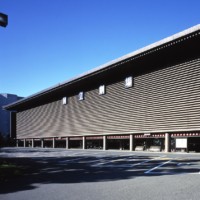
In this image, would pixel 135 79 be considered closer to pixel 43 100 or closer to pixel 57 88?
pixel 57 88

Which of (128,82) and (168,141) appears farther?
(128,82)

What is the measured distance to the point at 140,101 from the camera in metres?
27.3

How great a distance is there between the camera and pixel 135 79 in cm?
2836

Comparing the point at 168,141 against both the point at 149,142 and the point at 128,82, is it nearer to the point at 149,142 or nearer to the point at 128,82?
the point at 149,142

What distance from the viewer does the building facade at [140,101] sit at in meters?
22.9

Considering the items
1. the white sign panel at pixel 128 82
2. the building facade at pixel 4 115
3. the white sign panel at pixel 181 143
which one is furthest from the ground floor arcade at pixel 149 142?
the building facade at pixel 4 115

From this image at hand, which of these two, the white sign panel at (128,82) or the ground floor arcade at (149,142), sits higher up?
the white sign panel at (128,82)

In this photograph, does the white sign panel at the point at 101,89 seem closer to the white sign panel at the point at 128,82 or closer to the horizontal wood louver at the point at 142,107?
the horizontal wood louver at the point at 142,107

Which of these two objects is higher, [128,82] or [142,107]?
[128,82]

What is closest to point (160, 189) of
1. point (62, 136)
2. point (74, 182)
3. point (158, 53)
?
point (74, 182)

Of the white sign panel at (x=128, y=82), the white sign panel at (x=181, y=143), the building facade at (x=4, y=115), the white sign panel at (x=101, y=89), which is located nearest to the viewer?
the white sign panel at (x=181, y=143)

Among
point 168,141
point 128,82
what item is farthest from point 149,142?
point 128,82

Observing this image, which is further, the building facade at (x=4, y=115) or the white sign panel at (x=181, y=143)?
the building facade at (x=4, y=115)

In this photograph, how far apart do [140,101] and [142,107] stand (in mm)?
789
